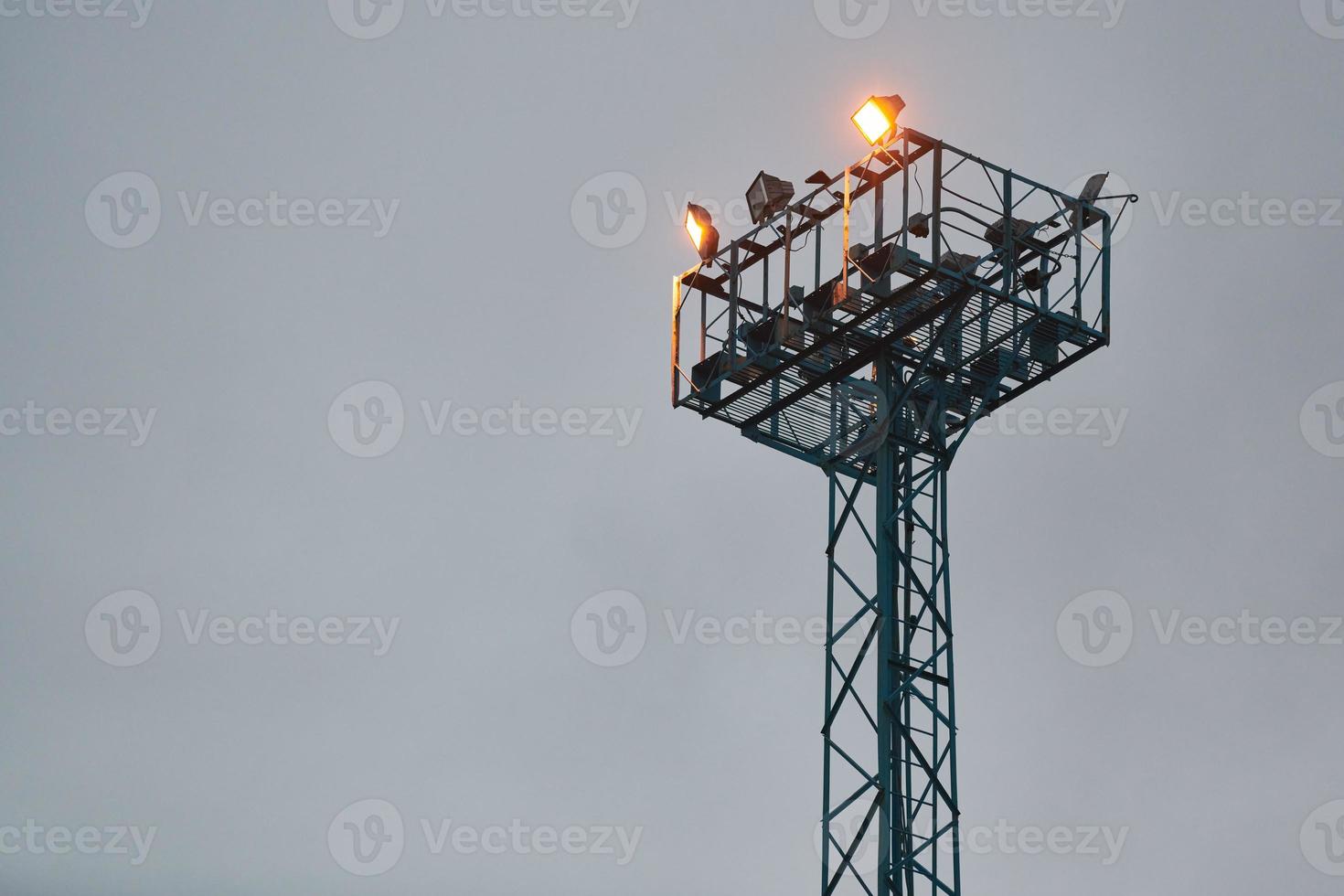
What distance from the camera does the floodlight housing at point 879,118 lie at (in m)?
35.2

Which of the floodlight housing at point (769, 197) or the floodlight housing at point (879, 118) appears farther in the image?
the floodlight housing at point (769, 197)

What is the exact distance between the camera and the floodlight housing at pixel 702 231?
1480 inches

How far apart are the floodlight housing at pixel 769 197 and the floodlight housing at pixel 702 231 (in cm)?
74

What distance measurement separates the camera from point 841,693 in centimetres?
3522

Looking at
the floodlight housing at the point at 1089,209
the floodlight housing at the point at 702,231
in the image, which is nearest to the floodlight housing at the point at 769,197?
the floodlight housing at the point at 702,231

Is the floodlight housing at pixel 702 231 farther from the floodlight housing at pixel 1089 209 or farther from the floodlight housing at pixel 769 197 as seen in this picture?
the floodlight housing at pixel 1089 209

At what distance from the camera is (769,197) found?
37.0 m

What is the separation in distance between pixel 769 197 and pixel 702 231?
1.23 metres

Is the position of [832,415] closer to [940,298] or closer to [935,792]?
[940,298]

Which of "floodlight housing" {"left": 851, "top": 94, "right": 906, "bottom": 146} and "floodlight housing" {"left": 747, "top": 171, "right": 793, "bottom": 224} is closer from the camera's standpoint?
"floodlight housing" {"left": 851, "top": 94, "right": 906, "bottom": 146}

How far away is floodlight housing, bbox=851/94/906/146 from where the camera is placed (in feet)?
115

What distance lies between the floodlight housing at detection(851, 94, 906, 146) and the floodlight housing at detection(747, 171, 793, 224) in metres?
2.04

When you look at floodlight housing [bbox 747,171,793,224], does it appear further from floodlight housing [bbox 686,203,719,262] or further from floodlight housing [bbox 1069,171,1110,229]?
floodlight housing [bbox 1069,171,1110,229]

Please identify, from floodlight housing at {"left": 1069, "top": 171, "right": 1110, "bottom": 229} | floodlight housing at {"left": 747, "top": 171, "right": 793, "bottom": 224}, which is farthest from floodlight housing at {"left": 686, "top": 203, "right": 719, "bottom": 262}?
floodlight housing at {"left": 1069, "top": 171, "right": 1110, "bottom": 229}
